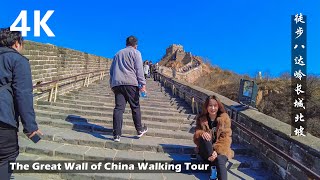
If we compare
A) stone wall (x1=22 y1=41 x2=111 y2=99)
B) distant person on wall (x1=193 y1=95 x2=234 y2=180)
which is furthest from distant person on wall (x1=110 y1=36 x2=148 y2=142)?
stone wall (x1=22 y1=41 x2=111 y2=99)

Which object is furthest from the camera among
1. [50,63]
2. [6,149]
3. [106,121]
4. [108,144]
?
[50,63]

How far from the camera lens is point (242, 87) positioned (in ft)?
19.7

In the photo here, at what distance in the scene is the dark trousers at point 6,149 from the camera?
8.14 feet

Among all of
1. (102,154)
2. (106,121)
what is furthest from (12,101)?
(106,121)

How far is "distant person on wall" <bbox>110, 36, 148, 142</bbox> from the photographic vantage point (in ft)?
16.7

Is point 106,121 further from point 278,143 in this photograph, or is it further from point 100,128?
point 278,143

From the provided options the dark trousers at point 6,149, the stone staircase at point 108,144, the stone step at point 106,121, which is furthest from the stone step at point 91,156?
the dark trousers at point 6,149

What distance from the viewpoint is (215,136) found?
171 inches

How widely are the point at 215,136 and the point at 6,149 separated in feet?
9.34

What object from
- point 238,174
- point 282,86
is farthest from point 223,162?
point 282,86

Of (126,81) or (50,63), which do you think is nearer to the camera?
(126,81)

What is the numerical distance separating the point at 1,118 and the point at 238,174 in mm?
3441

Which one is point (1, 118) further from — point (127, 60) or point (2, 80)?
point (127, 60)

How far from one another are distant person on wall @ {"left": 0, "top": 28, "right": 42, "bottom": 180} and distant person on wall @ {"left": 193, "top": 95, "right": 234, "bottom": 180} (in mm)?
2437
